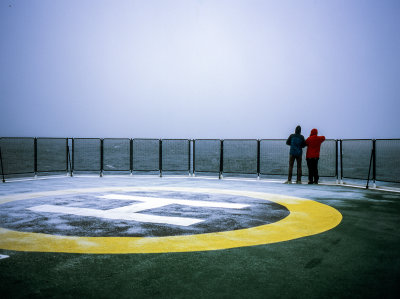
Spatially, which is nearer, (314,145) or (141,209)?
(141,209)

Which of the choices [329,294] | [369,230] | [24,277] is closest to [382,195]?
[369,230]

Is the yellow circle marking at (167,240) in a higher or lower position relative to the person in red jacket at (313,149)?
lower

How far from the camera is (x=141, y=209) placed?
6.66 metres

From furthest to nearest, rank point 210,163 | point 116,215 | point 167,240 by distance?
point 210,163 → point 116,215 → point 167,240

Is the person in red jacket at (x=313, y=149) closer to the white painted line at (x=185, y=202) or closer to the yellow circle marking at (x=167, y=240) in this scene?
the white painted line at (x=185, y=202)

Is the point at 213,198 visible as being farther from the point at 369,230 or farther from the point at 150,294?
the point at 150,294

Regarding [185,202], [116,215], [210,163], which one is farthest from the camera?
[210,163]

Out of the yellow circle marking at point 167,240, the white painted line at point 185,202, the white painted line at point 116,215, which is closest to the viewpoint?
the yellow circle marking at point 167,240

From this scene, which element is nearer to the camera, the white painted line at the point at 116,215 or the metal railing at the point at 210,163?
the white painted line at the point at 116,215

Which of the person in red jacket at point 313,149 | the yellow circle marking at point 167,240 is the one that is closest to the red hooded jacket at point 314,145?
the person in red jacket at point 313,149

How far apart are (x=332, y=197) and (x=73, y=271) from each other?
6.97 metres

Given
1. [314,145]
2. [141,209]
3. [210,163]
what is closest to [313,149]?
[314,145]

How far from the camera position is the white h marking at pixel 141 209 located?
5.76m

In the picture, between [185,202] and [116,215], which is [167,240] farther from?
[185,202]
